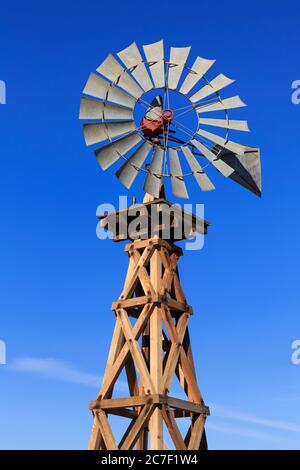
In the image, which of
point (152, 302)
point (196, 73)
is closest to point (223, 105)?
point (196, 73)

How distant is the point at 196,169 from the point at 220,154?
4.27 ft

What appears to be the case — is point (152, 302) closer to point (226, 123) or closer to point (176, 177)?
point (176, 177)

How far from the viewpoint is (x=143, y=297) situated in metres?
18.6

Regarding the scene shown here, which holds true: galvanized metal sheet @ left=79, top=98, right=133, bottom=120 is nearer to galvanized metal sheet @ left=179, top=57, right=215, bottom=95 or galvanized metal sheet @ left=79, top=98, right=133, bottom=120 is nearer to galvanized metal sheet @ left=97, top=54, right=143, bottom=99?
galvanized metal sheet @ left=97, top=54, right=143, bottom=99

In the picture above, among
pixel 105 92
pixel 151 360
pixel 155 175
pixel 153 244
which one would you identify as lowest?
pixel 151 360

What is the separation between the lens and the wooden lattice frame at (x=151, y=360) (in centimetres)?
1730

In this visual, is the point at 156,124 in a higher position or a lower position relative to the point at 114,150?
higher

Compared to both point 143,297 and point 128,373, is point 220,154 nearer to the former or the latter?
point 143,297

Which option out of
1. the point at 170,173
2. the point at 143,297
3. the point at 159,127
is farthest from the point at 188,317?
the point at 159,127

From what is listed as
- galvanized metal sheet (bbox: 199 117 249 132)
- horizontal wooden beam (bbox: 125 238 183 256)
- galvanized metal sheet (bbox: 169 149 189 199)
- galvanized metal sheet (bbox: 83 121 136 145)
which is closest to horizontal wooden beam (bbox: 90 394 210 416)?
horizontal wooden beam (bbox: 125 238 183 256)

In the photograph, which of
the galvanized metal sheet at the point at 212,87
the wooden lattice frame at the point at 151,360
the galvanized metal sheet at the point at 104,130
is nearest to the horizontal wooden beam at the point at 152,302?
the wooden lattice frame at the point at 151,360

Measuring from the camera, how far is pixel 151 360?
17.7 m

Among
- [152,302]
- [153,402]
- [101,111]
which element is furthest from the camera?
[101,111]
